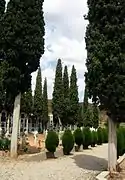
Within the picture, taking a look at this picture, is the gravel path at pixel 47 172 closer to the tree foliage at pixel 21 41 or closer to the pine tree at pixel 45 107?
the tree foliage at pixel 21 41

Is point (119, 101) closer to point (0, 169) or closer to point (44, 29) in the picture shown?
point (0, 169)

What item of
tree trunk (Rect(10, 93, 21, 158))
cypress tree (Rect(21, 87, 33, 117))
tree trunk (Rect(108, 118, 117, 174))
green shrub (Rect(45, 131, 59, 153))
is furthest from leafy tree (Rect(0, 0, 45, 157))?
cypress tree (Rect(21, 87, 33, 117))

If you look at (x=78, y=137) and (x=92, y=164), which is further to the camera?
(x=78, y=137)

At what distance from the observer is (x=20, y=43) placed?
71.8ft

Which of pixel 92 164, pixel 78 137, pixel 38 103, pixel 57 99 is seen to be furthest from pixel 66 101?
pixel 92 164

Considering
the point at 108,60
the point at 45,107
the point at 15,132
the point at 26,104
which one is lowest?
the point at 15,132

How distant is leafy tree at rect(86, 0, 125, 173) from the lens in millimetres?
13641

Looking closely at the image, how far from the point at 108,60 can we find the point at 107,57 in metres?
0.16

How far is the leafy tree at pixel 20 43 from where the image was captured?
2205 centimetres

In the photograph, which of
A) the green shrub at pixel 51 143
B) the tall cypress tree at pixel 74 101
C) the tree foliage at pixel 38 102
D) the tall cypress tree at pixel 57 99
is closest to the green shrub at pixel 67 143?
the green shrub at pixel 51 143

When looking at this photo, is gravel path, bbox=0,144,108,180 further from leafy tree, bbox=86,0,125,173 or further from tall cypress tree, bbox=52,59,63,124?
tall cypress tree, bbox=52,59,63,124

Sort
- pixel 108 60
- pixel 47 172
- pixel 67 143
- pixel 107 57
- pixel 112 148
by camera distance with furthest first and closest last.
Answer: pixel 67 143
pixel 47 172
pixel 112 148
pixel 107 57
pixel 108 60

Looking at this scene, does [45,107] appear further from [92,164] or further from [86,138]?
[92,164]

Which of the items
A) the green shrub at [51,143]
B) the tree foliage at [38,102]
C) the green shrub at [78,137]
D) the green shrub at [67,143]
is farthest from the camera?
the tree foliage at [38,102]
